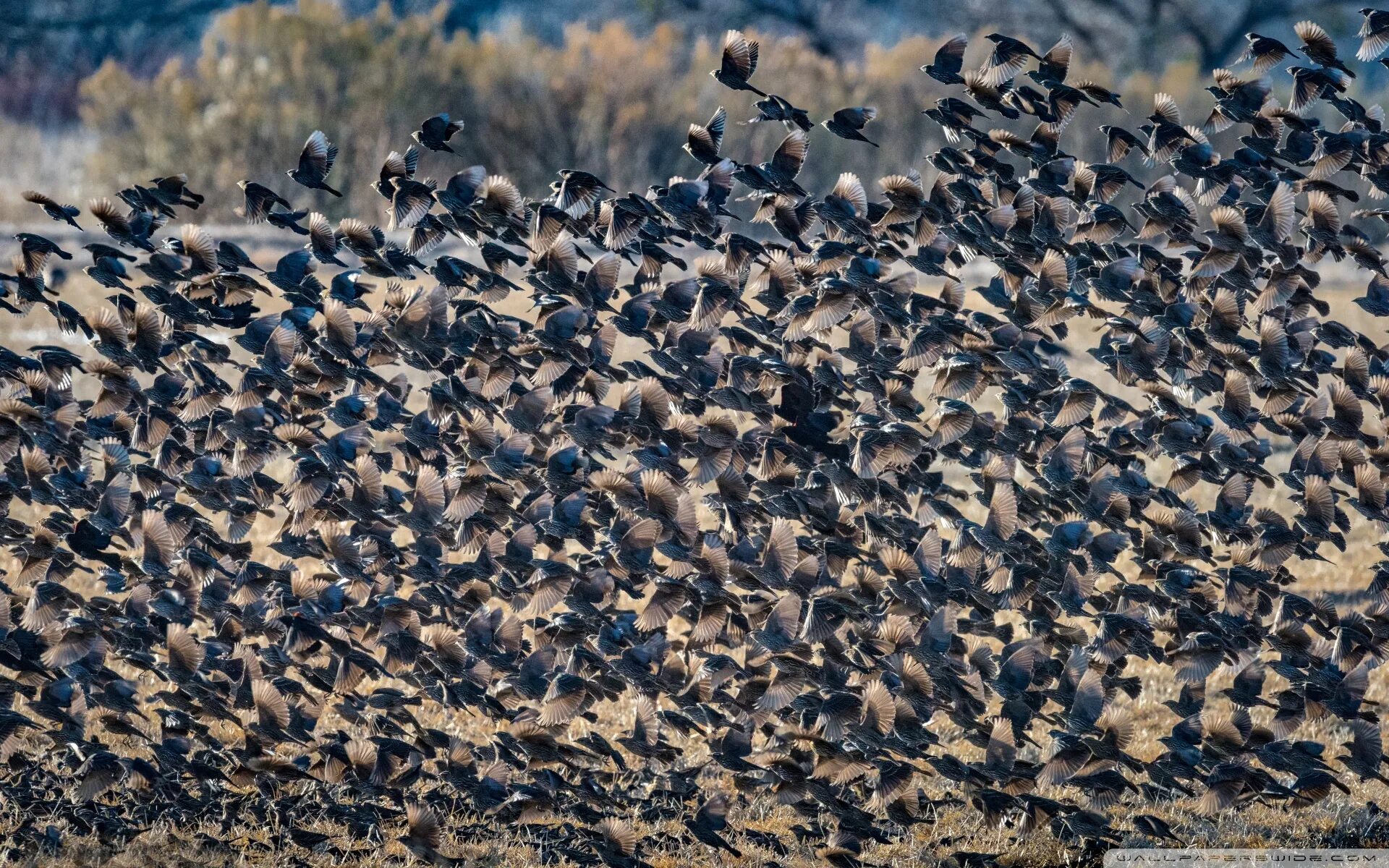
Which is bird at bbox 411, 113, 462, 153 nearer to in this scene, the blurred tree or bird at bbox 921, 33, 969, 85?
bird at bbox 921, 33, 969, 85

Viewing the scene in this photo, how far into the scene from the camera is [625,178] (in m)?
20.9

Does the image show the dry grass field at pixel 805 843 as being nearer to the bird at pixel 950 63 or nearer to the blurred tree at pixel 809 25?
the bird at pixel 950 63

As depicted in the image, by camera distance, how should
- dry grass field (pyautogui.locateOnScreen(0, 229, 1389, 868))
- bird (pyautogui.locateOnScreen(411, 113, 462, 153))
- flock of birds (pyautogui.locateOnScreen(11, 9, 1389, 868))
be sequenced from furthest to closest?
dry grass field (pyautogui.locateOnScreen(0, 229, 1389, 868))
flock of birds (pyautogui.locateOnScreen(11, 9, 1389, 868))
bird (pyautogui.locateOnScreen(411, 113, 462, 153))

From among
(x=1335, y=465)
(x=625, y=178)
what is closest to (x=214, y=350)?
(x=1335, y=465)

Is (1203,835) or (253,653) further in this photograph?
(1203,835)

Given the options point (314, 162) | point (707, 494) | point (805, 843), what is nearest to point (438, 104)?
point (314, 162)

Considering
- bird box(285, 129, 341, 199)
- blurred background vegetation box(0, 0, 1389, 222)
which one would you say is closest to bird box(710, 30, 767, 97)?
bird box(285, 129, 341, 199)

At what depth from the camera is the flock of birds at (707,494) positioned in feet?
15.6

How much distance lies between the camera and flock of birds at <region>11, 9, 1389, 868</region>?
4.74 m

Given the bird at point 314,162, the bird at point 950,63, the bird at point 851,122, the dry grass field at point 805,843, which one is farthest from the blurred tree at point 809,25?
the bird at point 314,162

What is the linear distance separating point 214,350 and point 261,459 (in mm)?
435

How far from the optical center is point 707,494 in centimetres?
501

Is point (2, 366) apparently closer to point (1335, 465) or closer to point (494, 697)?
point (494, 697)

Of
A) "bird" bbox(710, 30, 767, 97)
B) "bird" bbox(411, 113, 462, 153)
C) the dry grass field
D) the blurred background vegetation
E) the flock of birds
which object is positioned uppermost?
"bird" bbox(710, 30, 767, 97)
